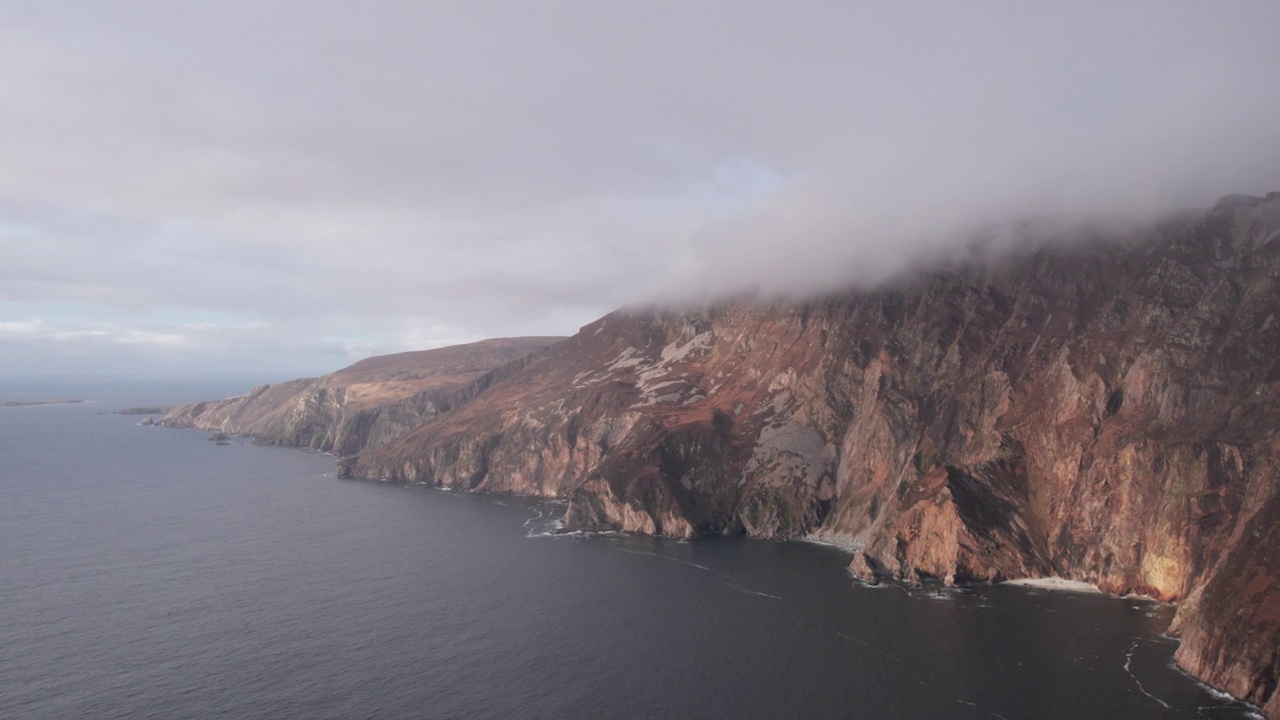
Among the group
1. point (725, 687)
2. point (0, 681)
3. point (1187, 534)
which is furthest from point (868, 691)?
point (0, 681)

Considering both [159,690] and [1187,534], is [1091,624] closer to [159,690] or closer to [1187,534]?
[1187,534]

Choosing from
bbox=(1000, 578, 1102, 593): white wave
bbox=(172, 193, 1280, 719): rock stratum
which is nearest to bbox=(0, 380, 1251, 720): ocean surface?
bbox=(1000, 578, 1102, 593): white wave

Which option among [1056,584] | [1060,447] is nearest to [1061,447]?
[1060,447]

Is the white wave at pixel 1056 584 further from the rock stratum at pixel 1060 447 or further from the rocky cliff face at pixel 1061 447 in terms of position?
the rocky cliff face at pixel 1061 447

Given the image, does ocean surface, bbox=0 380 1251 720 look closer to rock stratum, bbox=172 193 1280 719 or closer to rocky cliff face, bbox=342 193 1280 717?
rock stratum, bbox=172 193 1280 719

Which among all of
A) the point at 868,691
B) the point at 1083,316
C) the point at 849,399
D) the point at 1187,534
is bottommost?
the point at 868,691

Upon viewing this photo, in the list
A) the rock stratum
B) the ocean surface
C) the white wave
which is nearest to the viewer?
the ocean surface

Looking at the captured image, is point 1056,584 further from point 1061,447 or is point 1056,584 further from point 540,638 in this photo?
point 540,638
